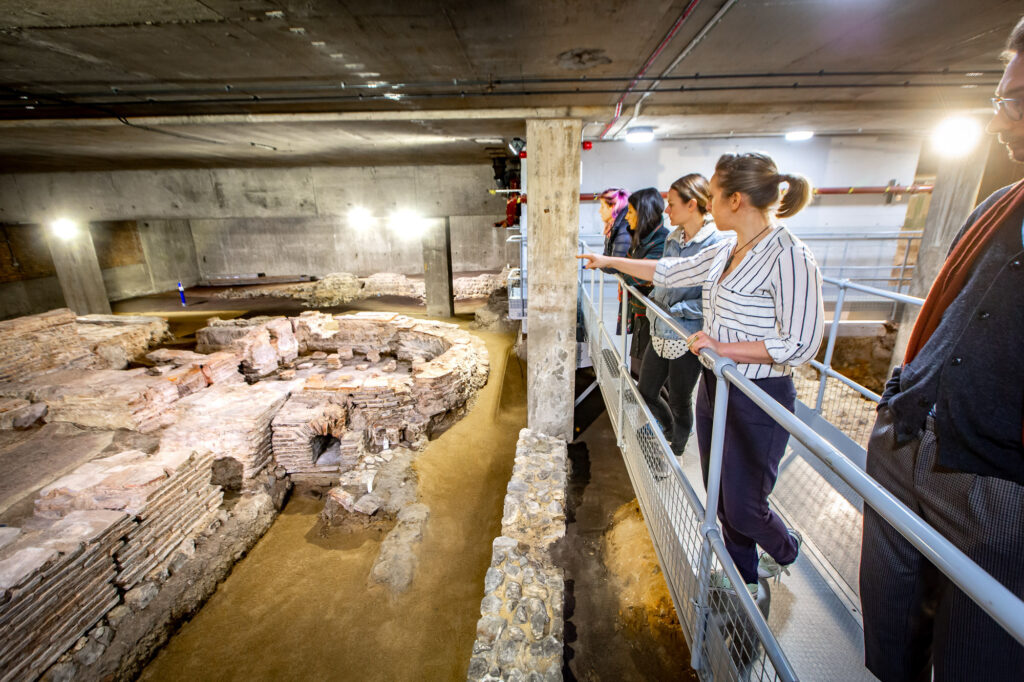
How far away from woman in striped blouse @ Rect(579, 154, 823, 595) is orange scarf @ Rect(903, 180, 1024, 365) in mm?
433

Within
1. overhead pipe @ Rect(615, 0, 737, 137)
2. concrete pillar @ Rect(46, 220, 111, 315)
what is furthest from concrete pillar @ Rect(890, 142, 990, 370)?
concrete pillar @ Rect(46, 220, 111, 315)

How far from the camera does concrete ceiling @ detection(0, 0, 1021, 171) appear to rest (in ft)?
8.67

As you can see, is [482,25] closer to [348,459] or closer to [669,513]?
[669,513]

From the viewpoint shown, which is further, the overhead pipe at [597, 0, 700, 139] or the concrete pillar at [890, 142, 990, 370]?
the concrete pillar at [890, 142, 990, 370]

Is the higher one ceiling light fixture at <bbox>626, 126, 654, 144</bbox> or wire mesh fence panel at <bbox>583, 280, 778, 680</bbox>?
ceiling light fixture at <bbox>626, 126, 654, 144</bbox>

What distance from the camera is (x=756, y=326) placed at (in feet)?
5.66

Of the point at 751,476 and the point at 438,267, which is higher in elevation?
the point at 751,476

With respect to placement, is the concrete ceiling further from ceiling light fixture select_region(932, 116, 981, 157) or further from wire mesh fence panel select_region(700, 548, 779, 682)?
wire mesh fence panel select_region(700, 548, 779, 682)

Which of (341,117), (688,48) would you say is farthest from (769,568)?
(341,117)

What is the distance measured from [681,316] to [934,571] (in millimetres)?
1875

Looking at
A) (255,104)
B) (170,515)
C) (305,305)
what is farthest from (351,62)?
(305,305)

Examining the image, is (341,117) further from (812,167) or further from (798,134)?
(812,167)

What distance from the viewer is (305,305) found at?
15695 millimetres

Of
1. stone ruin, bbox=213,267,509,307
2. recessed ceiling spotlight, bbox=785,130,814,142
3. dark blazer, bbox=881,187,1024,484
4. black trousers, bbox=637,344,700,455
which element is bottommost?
stone ruin, bbox=213,267,509,307
